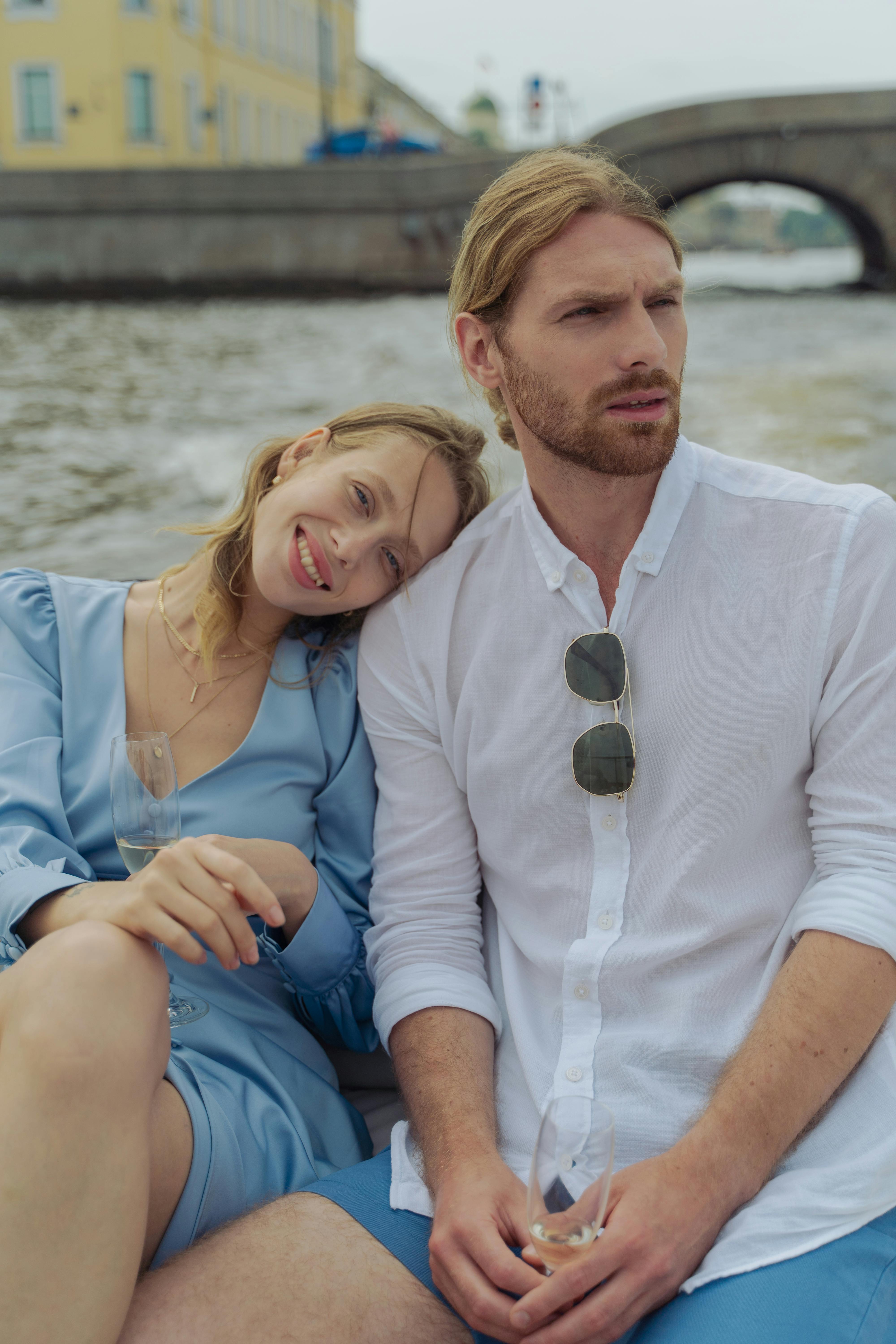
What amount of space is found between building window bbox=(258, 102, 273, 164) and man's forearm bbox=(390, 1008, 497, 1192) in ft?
138

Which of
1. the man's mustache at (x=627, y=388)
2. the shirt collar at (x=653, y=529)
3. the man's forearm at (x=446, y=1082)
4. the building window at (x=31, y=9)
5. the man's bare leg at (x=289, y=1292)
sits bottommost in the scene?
the man's bare leg at (x=289, y=1292)

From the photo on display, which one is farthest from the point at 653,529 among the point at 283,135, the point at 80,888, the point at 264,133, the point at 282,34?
the point at 282,34

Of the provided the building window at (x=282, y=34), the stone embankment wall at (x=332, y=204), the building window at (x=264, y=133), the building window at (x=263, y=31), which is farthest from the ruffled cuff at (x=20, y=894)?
the building window at (x=282, y=34)

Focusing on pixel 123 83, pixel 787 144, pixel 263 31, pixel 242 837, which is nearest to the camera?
pixel 242 837

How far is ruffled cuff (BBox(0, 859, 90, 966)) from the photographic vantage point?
A: 5.56ft

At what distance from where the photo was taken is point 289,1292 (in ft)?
4.88

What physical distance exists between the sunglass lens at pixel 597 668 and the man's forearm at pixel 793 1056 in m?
0.42

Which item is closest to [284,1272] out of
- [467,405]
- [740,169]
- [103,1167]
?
[103,1167]

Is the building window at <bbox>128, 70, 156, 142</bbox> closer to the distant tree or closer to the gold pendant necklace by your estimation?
the gold pendant necklace

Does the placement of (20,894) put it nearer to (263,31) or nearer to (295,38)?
(263,31)

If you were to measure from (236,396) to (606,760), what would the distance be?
13.1 m

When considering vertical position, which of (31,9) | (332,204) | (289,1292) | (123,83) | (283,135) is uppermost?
(31,9)

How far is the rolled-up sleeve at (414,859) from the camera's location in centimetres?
187

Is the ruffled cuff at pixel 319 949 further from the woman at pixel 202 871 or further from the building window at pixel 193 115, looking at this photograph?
the building window at pixel 193 115
